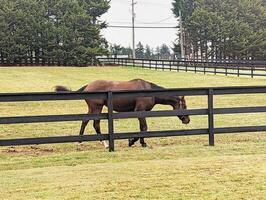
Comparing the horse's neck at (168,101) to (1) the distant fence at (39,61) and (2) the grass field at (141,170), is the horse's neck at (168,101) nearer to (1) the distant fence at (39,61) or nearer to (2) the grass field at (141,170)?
(2) the grass field at (141,170)

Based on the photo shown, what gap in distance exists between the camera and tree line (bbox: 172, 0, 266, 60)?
6359 centimetres

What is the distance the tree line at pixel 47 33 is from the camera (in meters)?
52.9

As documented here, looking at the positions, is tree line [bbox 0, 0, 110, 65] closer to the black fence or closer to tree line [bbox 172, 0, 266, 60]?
the black fence

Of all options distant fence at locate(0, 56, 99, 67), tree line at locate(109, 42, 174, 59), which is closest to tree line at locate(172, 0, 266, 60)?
tree line at locate(109, 42, 174, 59)

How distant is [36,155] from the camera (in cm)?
895

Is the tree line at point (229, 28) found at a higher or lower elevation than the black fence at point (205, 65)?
higher

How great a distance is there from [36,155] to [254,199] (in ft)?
15.8

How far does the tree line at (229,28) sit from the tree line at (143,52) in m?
5.41

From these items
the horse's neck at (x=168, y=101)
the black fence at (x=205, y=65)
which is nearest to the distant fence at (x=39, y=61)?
the black fence at (x=205, y=65)

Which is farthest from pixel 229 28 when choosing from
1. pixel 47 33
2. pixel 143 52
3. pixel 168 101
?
pixel 168 101

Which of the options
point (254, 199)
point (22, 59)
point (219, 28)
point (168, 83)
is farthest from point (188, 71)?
point (254, 199)

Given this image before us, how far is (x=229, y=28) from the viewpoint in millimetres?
64062

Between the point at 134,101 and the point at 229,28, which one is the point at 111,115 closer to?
the point at 134,101

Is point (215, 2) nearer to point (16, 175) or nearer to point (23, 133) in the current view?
point (23, 133)
